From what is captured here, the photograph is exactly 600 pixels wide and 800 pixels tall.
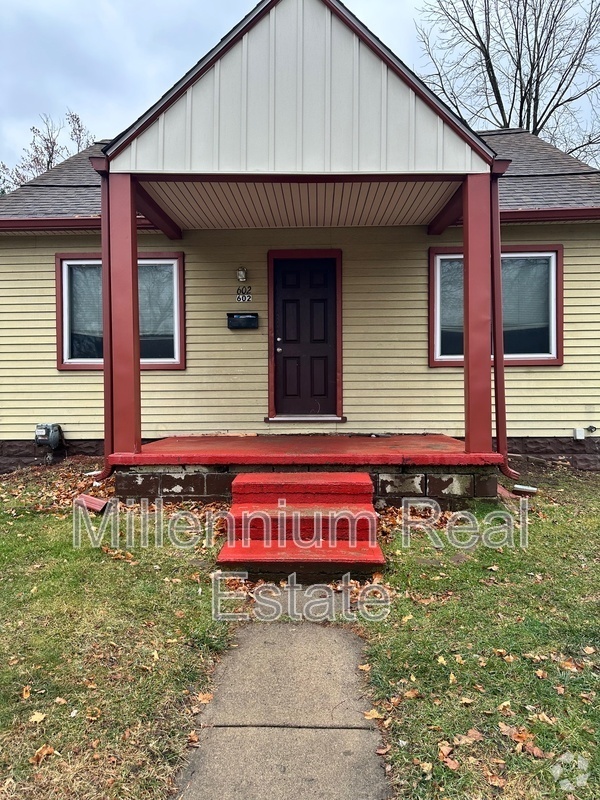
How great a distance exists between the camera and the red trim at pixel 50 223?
6.02 m

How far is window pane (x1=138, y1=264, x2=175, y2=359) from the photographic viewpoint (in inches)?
252

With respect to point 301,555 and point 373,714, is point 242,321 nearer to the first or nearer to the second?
point 301,555

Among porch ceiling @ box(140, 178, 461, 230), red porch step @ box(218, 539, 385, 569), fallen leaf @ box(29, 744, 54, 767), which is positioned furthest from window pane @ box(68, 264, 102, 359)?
fallen leaf @ box(29, 744, 54, 767)

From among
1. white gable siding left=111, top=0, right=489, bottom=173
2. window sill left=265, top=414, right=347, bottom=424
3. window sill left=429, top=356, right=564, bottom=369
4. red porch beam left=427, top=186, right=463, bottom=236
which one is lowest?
window sill left=265, top=414, right=347, bottom=424

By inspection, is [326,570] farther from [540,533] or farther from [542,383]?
[542,383]

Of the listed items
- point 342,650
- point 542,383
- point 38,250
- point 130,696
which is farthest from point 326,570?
point 38,250

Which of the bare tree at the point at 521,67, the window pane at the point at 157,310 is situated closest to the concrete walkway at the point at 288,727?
the window pane at the point at 157,310

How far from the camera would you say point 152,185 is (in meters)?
4.81

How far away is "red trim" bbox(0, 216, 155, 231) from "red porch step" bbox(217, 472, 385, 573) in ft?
12.5

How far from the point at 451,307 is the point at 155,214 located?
144 inches

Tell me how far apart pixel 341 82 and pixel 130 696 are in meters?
4.64

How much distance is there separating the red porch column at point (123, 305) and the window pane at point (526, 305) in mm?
4397

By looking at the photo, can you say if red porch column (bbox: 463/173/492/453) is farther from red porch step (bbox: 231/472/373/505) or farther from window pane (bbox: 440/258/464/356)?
window pane (bbox: 440/258/464/356)

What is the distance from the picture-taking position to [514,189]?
650cm
